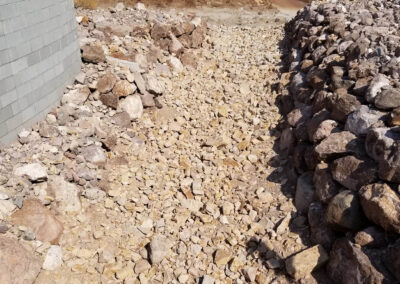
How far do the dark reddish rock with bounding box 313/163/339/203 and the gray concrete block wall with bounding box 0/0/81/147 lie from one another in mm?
4060

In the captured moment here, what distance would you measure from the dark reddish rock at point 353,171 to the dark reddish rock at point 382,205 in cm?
20

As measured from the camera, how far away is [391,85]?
4.53 metres

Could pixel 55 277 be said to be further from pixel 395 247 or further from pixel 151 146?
pixel 395 247

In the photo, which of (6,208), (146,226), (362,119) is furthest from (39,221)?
(362,119)

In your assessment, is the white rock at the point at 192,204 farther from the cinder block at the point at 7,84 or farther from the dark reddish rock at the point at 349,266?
the cinder block at the point at 7,84

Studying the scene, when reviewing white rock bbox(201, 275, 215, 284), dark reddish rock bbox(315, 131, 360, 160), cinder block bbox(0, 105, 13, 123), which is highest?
dark reddish rock bbox(315, 131, 360, 160)

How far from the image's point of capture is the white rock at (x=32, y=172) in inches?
172

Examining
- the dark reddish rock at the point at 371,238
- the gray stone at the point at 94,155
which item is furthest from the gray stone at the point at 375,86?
the gray stone at the point at 94,155

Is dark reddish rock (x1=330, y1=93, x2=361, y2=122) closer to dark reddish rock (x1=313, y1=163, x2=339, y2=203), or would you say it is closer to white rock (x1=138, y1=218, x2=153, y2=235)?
dark reddish rock (x1=313, y1=163, x2=339, y2=203)

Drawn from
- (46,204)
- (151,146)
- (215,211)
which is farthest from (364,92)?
(46,204)

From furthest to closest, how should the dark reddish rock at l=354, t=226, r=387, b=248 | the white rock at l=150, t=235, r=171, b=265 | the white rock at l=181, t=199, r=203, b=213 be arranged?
the white rock at l=181, t=199, r=203, b=213 → the white rock at l=150, t=235, r=171, b=265 → the dark reddish rock at l=354, t=226, r=387, b=248

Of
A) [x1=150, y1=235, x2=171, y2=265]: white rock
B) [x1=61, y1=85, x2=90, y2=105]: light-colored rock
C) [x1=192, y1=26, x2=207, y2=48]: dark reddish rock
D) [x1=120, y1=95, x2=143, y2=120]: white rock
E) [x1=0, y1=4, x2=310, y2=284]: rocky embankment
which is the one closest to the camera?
[x1=0, y1=4, x2=310, y2=284]: rocky embankment

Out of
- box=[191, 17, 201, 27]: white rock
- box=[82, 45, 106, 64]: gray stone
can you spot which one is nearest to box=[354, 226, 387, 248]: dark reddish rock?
box=[82, 45, 106, 64]: gray stone

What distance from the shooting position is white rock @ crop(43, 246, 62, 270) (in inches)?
146
